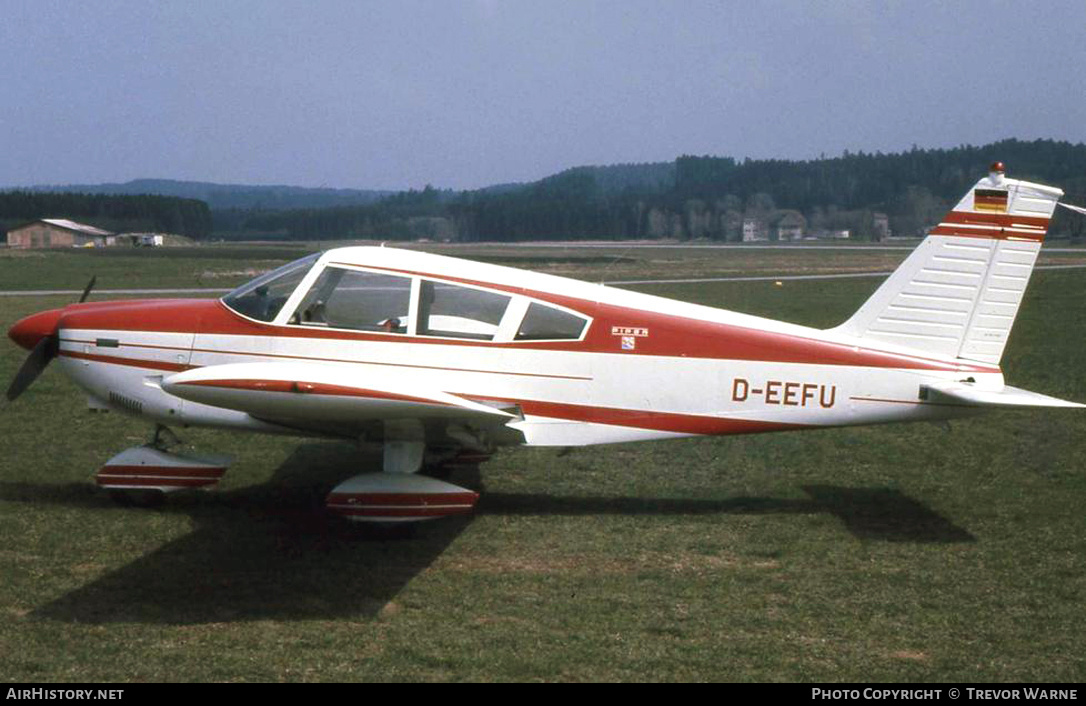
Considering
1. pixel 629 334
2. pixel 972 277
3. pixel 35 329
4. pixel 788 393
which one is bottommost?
pixel 788 393

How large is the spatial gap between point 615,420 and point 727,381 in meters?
0.87

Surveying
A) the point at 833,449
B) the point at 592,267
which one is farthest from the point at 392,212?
the point at 833,449

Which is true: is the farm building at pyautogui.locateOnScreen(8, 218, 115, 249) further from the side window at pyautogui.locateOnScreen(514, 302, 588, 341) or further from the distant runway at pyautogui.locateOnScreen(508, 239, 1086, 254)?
the side window at pyautogui.locateOnScreen(514, 302, 588, 341)

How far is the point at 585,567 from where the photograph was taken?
668 cm

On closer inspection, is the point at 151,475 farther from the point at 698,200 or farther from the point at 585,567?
the point at 698,200

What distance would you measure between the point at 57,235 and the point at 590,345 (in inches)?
1261

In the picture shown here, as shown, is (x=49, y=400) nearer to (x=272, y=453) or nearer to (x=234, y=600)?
(x=272, y=453)

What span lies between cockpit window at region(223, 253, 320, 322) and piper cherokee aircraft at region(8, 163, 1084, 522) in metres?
0.01

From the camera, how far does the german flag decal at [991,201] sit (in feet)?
24.7

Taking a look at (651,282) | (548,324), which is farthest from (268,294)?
(651,282)

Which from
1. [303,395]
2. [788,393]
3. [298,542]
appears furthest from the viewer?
[788,393]

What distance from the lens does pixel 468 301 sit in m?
7.57

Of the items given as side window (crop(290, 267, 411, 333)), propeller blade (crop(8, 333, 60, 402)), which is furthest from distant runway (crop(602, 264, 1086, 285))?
propeller blade (crop(8, 333, 60, 402))

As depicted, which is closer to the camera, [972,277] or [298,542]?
[298,542]
